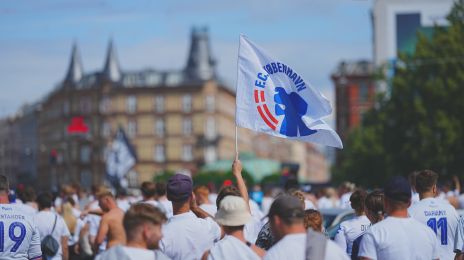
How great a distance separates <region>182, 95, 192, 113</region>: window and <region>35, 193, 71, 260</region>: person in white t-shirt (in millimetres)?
113131

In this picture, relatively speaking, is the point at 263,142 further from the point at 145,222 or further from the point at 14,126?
the point at 145,222

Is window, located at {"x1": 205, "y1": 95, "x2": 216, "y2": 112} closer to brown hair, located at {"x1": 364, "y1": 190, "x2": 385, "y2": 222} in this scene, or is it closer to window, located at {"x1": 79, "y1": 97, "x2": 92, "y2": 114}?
window, located at {"x1": 79, "y1": 97, "x2": 92, "y2": 114}

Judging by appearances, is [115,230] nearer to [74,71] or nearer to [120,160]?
[120,160]

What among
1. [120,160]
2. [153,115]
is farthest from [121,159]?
[153,115]

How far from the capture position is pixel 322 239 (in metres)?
6.79

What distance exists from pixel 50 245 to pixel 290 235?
25.6 feet

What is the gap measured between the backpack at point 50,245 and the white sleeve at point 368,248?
272 inches

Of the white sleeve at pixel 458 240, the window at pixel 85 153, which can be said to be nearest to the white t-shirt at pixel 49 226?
the white sleeve at pixel 458 240

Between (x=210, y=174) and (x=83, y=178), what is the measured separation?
128 feet

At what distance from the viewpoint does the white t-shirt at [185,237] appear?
29.1 ft

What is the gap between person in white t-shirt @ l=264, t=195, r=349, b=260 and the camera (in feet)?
22.8

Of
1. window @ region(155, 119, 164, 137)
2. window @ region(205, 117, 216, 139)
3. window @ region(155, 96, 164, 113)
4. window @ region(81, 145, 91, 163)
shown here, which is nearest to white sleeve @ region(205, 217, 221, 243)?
window @ region(205, 117, 216, 139)

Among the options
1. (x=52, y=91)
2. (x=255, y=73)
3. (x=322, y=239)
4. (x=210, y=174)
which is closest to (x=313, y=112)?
(x=255, y=73)

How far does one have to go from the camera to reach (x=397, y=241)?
8195mm
